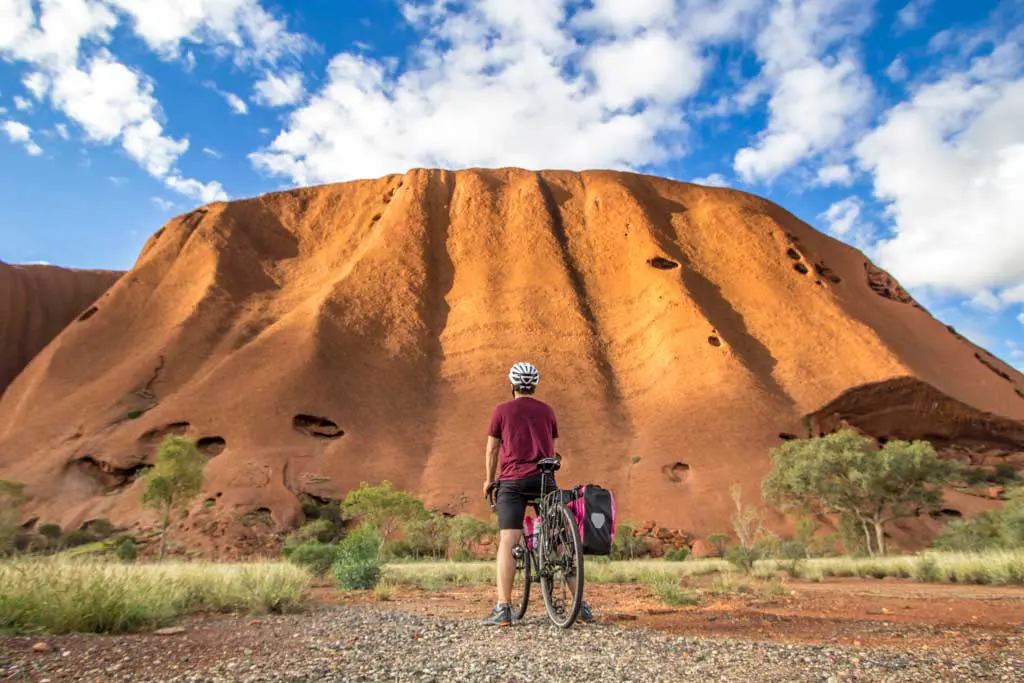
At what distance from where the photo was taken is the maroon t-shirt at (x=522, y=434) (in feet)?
19.3

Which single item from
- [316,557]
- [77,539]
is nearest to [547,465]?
[316,557]

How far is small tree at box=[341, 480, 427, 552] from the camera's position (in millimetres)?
32131

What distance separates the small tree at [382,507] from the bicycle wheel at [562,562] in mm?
27585

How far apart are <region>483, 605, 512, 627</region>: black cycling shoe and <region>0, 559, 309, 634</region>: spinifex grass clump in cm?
289

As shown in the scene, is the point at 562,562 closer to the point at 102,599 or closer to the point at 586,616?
the point at 586,616

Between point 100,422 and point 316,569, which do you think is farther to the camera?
point 100,422

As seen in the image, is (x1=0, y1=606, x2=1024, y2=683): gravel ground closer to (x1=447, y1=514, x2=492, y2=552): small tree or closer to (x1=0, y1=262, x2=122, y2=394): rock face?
(x1=447, y1=514, x2=492, y2=552): small tree

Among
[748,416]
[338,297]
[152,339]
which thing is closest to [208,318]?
[152,339]

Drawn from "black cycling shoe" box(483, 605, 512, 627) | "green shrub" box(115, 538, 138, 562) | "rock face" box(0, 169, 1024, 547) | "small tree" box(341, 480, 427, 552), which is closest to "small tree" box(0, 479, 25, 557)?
"rock face" box(0, 169, 1024, 547)

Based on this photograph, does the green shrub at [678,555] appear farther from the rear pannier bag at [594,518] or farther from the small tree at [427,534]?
the rear pannier bag at [594,518]

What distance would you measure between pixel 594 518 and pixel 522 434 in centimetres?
106

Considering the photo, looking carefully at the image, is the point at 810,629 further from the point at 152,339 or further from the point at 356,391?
the point at 152,339

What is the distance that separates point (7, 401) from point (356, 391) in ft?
95.8

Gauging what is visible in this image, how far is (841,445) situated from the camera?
31.1 meters
